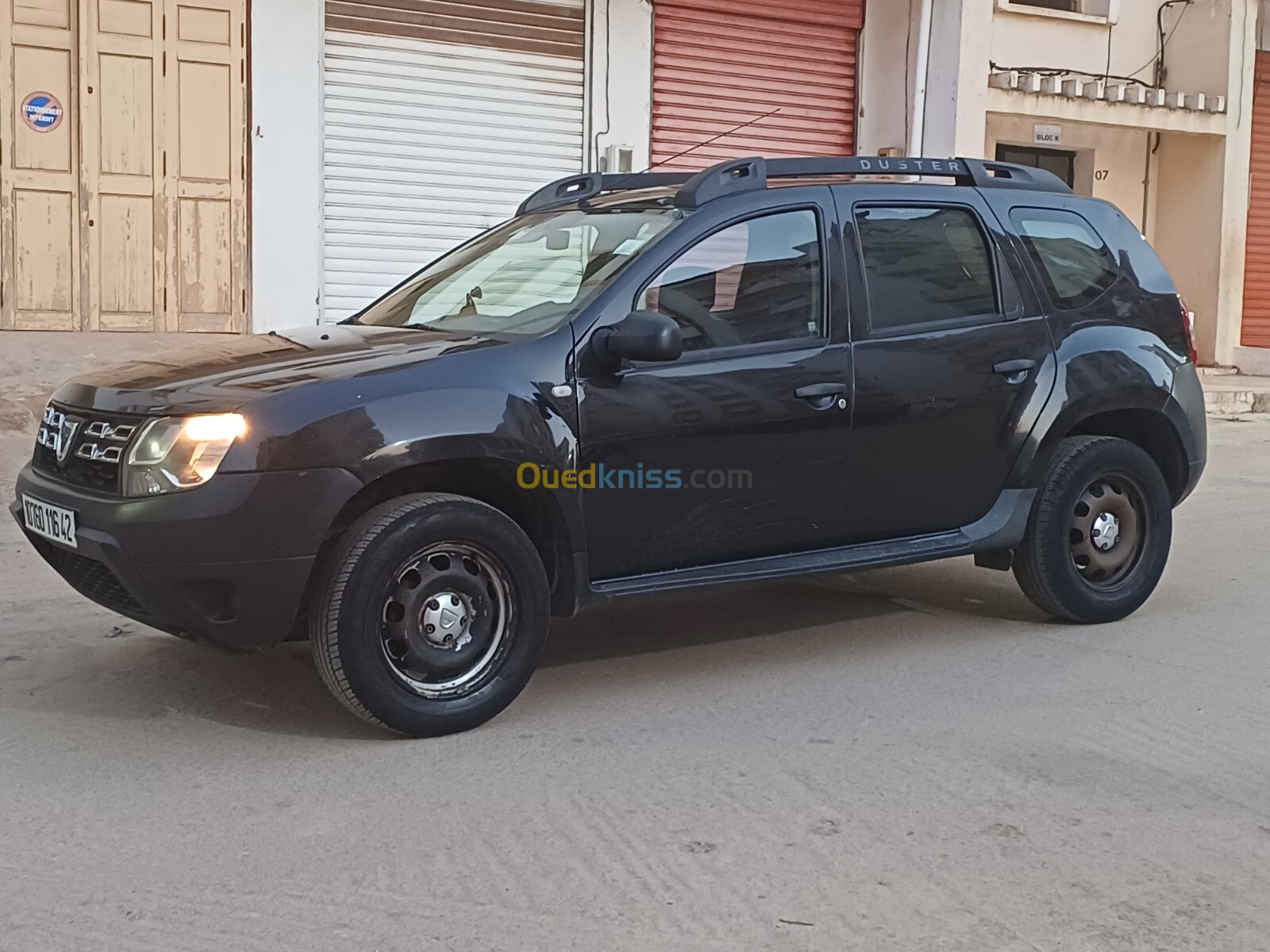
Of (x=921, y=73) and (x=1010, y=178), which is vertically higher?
(x=921, y=73)

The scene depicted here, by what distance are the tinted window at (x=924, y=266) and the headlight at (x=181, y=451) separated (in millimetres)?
2400

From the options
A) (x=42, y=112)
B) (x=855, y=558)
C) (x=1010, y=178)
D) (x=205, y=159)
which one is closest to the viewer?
(x=855, y=558)

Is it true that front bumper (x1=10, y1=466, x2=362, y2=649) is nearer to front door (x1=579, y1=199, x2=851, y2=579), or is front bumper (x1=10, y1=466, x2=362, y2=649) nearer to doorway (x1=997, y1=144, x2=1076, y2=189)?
front door (x1=579, y1=199, x2=851, y2=579)

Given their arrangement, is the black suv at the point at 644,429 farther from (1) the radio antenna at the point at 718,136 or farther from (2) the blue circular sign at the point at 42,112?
(1) the radio antenna at the point at 718,136

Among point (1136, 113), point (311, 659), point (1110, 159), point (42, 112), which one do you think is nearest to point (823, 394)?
point (311, 659)

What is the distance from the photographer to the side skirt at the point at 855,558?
4.82 m

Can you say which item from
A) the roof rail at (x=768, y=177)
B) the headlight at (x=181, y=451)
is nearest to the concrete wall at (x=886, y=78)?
the roof rail at (x=768, y=177)

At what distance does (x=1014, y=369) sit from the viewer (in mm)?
5535

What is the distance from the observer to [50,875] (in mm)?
3363

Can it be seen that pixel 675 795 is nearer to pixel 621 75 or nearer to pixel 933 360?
pixel 933 360

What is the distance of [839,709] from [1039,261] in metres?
2.17

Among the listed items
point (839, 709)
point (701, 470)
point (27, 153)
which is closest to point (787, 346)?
point (701, 470)

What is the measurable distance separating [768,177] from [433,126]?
8.66 m

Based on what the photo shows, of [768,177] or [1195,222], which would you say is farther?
[1195,222]
